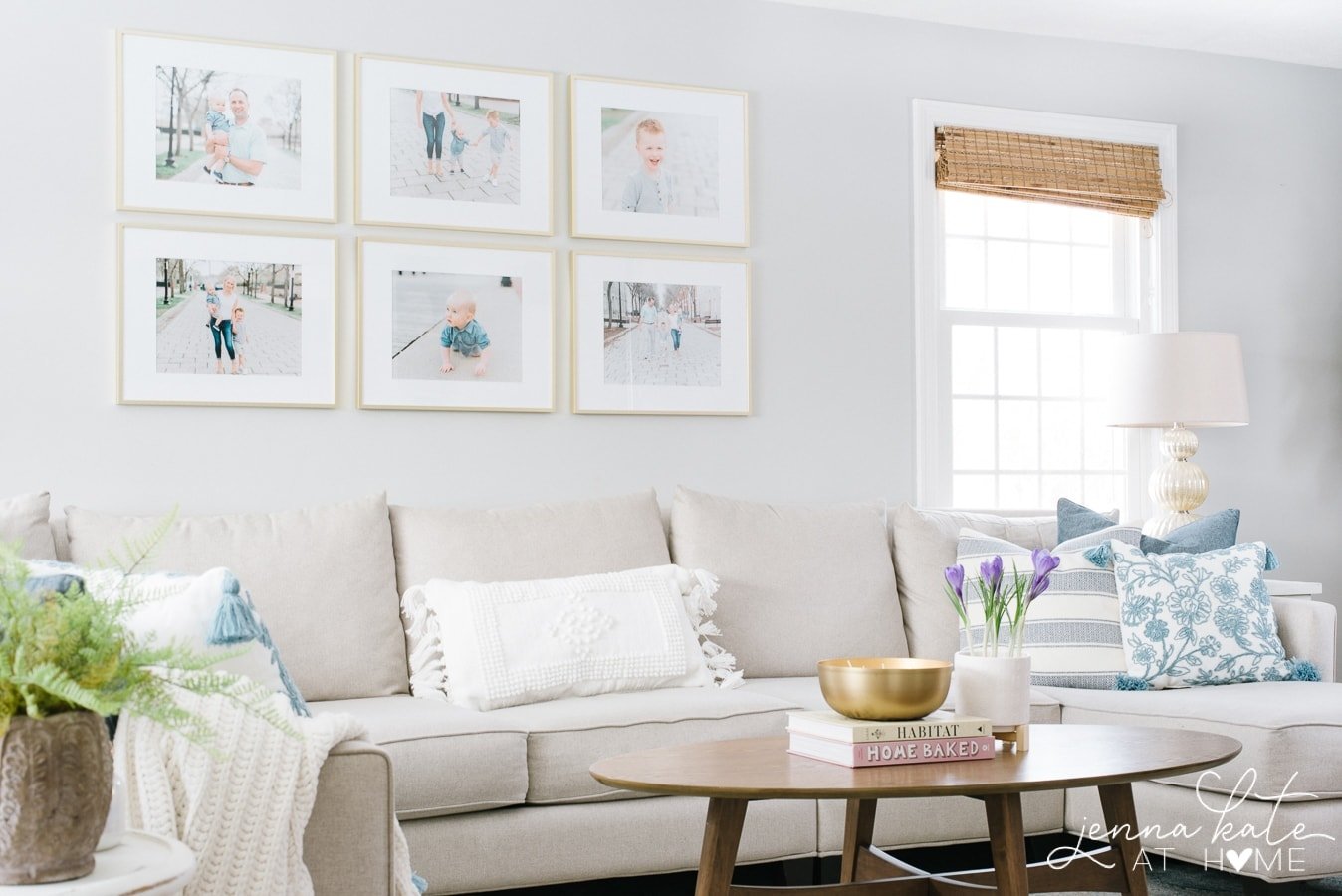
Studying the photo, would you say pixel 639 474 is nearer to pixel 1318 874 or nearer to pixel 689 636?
pixel 689 636

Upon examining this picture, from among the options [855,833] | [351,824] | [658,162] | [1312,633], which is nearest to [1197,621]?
[1312,633]

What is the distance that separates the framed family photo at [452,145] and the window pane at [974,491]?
1.53m

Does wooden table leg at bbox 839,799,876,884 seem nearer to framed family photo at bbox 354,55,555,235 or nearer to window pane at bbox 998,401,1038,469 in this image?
framed family photo at bbox 354,55,555,235

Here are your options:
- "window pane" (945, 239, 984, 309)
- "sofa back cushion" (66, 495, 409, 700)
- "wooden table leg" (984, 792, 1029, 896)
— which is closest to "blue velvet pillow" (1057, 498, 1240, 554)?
"window pane" (945, 239, 984, 309)

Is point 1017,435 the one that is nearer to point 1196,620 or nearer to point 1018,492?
point 1018,492

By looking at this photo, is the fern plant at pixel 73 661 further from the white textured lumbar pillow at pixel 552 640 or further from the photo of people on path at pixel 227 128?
the photo of people on path at pixel 227 128

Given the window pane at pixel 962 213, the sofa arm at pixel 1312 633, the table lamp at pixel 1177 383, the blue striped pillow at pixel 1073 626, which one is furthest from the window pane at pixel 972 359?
the sofa arm at pixel 1312 633

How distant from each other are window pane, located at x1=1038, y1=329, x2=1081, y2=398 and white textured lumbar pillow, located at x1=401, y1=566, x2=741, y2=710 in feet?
5.85

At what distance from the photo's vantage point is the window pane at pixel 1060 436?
4500 millimetres

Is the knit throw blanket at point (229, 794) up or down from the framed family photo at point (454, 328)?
down

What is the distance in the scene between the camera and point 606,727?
279 centimetres

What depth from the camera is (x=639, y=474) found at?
3938 mm

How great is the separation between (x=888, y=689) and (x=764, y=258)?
222 cm

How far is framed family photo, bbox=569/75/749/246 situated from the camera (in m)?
3.90
